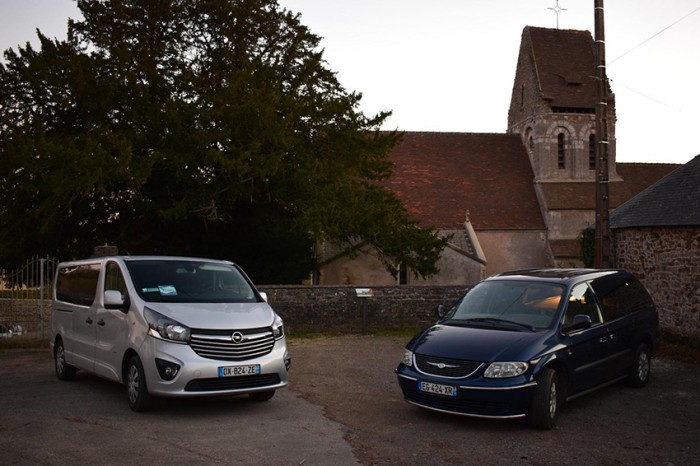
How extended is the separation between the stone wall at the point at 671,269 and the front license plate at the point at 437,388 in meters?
9.61

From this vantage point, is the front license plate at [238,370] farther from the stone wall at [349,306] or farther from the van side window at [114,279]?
the stone wall at [349,306]

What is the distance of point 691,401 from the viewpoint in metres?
8.98

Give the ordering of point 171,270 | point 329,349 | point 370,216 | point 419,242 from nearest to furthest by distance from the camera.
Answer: point 171,270
point 329,349
point 370,216
point 419,242

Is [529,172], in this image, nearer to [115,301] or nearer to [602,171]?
[602,171]

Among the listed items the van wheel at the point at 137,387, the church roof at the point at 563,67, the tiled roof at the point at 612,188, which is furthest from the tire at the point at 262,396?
the church roof at the point at 563,67

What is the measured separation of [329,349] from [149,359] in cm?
673

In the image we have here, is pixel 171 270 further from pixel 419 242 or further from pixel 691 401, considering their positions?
pixel 419 242

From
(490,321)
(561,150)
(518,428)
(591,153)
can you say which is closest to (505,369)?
(518,428)

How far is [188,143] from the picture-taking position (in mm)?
18859

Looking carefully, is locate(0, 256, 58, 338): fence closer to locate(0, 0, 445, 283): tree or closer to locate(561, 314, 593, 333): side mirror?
locate(0, 0, 445, 283): tree

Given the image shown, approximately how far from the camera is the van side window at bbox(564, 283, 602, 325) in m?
8.27

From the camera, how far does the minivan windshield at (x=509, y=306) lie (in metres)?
8.13

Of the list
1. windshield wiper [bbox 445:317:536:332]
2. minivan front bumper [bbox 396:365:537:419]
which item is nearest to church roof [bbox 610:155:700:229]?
windshield wiper [bbox 445:317:536:332]

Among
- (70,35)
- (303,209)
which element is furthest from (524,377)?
(70,35)
